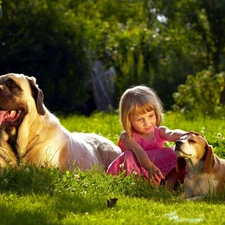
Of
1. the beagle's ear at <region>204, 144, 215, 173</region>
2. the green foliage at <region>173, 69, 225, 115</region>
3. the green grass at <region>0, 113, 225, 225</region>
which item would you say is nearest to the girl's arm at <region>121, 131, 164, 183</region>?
the green grass at <region>0, 113, 225, 225</region>

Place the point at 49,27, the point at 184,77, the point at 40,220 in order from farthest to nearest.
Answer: the point at 184,77, the point at 49,27, the point at 40,220

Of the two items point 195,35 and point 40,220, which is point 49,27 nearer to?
point 195,35

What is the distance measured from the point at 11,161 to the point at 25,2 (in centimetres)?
1048

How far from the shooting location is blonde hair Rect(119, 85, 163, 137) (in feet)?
23.5

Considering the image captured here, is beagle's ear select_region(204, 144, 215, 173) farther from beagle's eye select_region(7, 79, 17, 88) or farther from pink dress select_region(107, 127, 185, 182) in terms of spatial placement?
beagle's eye select_region(7, 79, 17, 88)

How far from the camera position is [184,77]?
1936 centimetres

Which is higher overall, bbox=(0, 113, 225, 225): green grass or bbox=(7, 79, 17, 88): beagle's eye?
bbox=(7, 79, 17, 88): beagle's eye

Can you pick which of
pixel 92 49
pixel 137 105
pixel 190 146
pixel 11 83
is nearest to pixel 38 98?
pixel 11 83

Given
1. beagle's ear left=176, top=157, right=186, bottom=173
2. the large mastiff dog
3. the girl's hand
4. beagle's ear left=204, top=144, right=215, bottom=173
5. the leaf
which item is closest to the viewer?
the leaf

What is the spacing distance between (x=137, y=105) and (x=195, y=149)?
978 mm

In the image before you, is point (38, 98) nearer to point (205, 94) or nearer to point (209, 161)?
point (209, 161)

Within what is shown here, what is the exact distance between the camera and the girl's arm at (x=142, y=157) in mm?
6887

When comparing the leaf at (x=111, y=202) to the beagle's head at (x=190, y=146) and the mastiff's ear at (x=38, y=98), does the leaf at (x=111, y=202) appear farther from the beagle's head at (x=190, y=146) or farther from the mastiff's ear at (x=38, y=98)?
the mastiff's ear at (x=38, y=98)

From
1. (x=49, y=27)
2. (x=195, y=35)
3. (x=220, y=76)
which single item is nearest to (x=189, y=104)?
(x=220, y=76)
